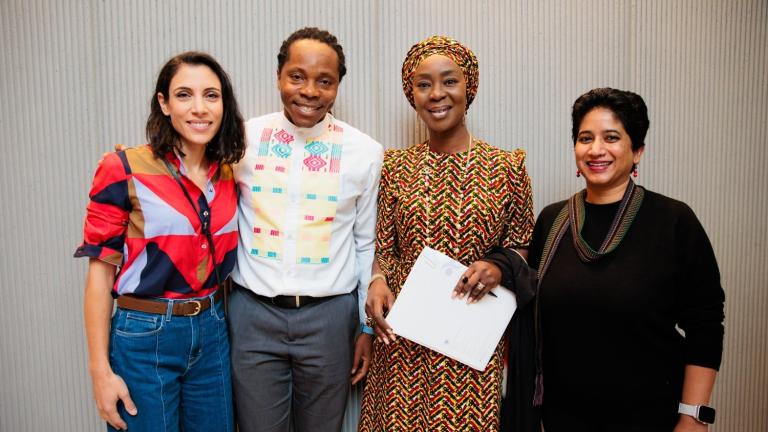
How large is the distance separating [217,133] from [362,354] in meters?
0.99

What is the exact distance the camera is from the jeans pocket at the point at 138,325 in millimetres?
1371

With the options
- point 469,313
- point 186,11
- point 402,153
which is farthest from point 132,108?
point 469,313

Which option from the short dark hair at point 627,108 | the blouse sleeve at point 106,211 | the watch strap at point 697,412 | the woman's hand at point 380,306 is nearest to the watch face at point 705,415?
the watch strap at point 697,412

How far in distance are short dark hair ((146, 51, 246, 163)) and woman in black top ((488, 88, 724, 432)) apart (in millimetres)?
1154

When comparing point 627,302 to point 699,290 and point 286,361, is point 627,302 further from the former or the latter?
point 286,361

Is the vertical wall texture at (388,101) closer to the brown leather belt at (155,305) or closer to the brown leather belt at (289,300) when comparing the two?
the brown leather belt at (289,300)

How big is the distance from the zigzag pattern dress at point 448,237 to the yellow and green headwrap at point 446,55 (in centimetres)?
24

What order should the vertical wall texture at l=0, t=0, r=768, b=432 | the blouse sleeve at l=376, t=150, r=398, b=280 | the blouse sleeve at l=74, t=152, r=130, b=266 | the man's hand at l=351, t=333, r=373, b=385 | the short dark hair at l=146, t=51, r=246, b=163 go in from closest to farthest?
1. the blouse sleeve at l=74, t=152, r=130, b=266
2. the short dark hair at l=146, t=51, r=246, b=163
3. the blouse sleeve at l=376, t=150, r=398, b=280
4. the man's hand at l=351, t=333, r=373, b=385
5. the vertical wall texture at l=0, t=0, r=768, b=432

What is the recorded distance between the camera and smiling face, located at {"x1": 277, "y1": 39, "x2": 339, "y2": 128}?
1608mm

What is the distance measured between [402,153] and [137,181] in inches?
35.3

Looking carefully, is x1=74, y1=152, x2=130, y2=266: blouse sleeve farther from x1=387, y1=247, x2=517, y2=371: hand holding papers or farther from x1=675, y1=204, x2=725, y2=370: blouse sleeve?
x1=675, y1=204, x2=725, y2=370: blouse sleeve

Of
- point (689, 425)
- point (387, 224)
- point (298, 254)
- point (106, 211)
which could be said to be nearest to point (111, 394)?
point (106, 211)

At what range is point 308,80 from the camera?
162 cm

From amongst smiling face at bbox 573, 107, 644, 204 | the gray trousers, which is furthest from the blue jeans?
smiling face at bbox 573, 107, 644, 204
